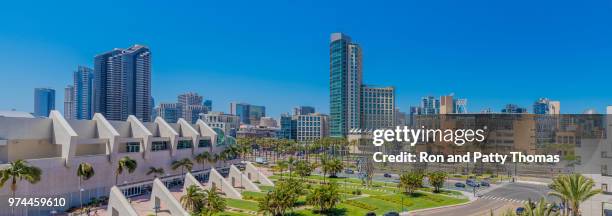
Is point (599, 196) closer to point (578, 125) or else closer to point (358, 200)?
point (358, 200)

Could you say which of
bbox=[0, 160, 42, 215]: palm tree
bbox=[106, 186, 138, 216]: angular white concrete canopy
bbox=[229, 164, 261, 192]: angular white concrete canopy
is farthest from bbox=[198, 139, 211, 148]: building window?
bbox=[0, 160, 42, 215]: palm tree

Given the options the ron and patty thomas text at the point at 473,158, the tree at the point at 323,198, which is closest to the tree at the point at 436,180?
the ron and patty thomas text at the point at 473,158

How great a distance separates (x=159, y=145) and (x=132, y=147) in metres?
7.40

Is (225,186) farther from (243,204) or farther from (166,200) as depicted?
(166,200)

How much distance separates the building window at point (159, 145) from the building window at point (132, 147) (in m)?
4.06

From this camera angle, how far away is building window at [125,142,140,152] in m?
69.1

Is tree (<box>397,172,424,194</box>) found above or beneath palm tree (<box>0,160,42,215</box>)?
beneath

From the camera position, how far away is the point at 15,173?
147 feet

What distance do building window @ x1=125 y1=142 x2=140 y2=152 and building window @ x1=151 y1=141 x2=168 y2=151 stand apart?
13.3 feet

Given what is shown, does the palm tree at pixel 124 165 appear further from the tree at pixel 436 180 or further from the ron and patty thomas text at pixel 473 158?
the ron and patty thomas text at pixel 473 158

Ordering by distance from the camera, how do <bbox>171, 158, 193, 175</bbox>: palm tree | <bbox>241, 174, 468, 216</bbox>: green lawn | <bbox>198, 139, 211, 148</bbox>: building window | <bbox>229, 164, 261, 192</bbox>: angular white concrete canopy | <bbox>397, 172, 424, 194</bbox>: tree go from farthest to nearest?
1. <bbox>198, 139, 211, 148</bbox>: building window
2. <bbox>171, 158, 193, 175</bbox>: palm tree
3. <bbox>229, 164, 261, 192</bbox>: angular white concrete canopy
4. <bbox>397, 172, 424, 194</bbox>: tree
5. <bbox>241, 174, 468, 216</bbox>: green lawn

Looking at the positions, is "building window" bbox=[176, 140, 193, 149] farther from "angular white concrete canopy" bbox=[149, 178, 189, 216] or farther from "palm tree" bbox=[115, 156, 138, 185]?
"angular white concrete canopy" bbox=[149, 178, 189, 216]

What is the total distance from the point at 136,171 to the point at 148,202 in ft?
30.5

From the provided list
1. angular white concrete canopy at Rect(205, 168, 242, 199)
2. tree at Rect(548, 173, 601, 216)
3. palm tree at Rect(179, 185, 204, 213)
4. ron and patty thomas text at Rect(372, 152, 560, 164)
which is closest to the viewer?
tree at Rect(548, 173, 601, 216)
